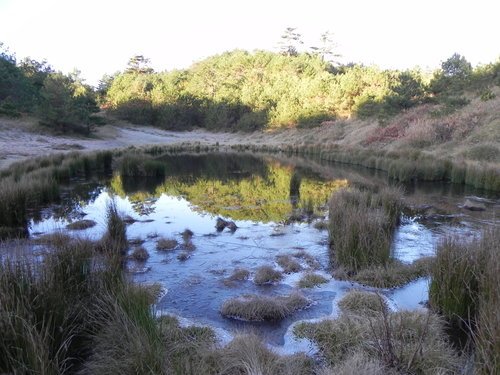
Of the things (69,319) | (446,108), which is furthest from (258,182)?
(446,108)

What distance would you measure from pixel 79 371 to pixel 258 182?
15.2m

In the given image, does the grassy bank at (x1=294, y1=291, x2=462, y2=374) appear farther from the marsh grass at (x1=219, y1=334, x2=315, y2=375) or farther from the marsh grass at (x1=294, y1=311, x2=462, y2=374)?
the marsh grass at (x1=219, y1=334, x2=315, y2=375)

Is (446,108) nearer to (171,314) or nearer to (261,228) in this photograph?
(261,228)

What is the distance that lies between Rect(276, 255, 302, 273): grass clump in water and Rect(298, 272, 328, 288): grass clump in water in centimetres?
43

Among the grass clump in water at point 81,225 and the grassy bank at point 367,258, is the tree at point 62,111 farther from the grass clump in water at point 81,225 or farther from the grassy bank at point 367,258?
the grassy bank at point 367,258

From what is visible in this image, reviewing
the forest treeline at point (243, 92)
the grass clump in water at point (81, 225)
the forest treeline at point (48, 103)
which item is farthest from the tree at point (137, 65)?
the grass clump in water at point (81, 225)

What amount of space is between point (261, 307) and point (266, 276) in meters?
1.29

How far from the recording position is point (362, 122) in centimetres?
3844

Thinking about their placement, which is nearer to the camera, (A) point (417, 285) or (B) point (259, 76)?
(A) point (417, 285)

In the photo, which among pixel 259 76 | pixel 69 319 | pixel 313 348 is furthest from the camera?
pixel 259 76

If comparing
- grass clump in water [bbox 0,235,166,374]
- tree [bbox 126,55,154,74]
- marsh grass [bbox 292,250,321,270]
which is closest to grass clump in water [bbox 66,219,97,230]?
marsh grass [bbox 292,250,321,270]

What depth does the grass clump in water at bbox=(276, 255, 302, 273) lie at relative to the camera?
281 inches

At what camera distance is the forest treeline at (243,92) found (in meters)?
34.8

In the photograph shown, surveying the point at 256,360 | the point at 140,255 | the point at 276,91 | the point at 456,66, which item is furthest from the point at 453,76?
the point at 256,360
